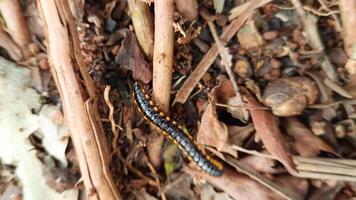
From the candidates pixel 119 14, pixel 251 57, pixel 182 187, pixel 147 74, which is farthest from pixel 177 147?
pixel 119 14

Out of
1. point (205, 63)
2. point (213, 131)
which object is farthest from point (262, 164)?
point (205, 63)

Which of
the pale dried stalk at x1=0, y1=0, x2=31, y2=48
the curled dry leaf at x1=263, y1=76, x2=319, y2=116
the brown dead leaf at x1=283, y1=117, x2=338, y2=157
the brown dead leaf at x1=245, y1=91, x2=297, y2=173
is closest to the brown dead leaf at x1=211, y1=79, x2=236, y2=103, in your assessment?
the brown dead leaf at x1=245, y1=91, x2=297, y2=173

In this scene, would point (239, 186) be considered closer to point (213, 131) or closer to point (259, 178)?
point (259, 178)

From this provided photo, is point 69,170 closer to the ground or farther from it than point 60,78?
closer to the ground

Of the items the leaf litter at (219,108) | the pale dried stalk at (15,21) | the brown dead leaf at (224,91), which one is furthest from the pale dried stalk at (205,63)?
the pale dried stalk at (15,21)

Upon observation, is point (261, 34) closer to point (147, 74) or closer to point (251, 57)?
point (251, 57)

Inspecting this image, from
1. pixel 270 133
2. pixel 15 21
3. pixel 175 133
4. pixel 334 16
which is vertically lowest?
pixel 270 133

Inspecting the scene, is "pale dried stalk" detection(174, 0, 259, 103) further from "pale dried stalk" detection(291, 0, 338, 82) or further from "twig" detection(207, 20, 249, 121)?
"pale dried stalk" detection(291, 0, 338, 82)
